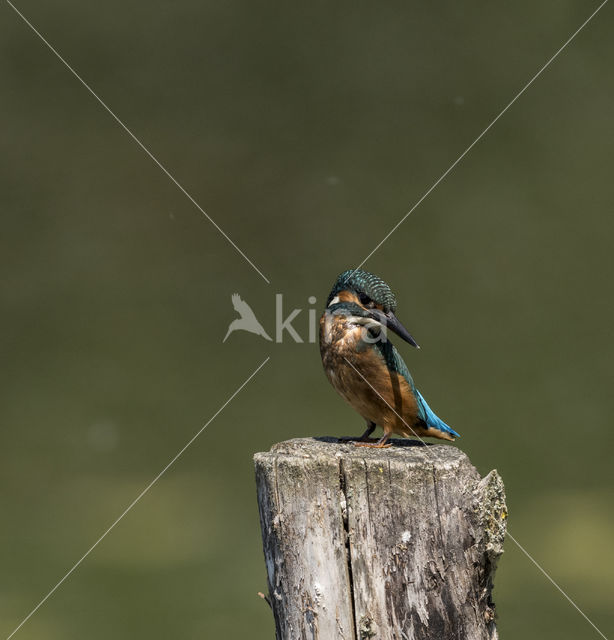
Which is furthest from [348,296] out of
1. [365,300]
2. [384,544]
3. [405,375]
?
[384,544]

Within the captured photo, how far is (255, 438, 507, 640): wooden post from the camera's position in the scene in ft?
6.10

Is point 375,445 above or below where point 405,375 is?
below

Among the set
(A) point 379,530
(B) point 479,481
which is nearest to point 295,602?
(A) point 379,530

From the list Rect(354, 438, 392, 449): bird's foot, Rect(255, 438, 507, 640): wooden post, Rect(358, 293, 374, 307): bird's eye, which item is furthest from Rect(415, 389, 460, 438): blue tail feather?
Rect(255, 438, 507, 640): wooden post

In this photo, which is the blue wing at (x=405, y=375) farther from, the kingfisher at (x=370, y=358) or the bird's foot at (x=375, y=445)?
the bird's foot at (x=375, y=445)

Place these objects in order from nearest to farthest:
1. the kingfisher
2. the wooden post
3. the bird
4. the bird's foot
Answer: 1. the wooden post
2. the bird's foot
3. the kingfisher
4. the bird

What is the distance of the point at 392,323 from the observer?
7.48 ft

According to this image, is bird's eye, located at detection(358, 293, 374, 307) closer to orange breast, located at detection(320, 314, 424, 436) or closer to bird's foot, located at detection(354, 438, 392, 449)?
orange breast, located at detection(320, 314, 424, 436)

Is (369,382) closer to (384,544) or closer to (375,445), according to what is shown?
(375,445)

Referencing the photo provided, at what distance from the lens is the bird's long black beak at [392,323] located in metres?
2.28

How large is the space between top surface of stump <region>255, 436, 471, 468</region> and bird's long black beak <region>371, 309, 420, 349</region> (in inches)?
11.4

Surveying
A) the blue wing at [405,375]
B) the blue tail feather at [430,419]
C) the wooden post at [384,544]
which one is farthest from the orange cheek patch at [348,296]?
the wooden post at [384,544]

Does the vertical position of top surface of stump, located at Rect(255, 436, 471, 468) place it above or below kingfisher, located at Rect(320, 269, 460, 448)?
below

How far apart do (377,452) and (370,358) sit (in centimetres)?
33
